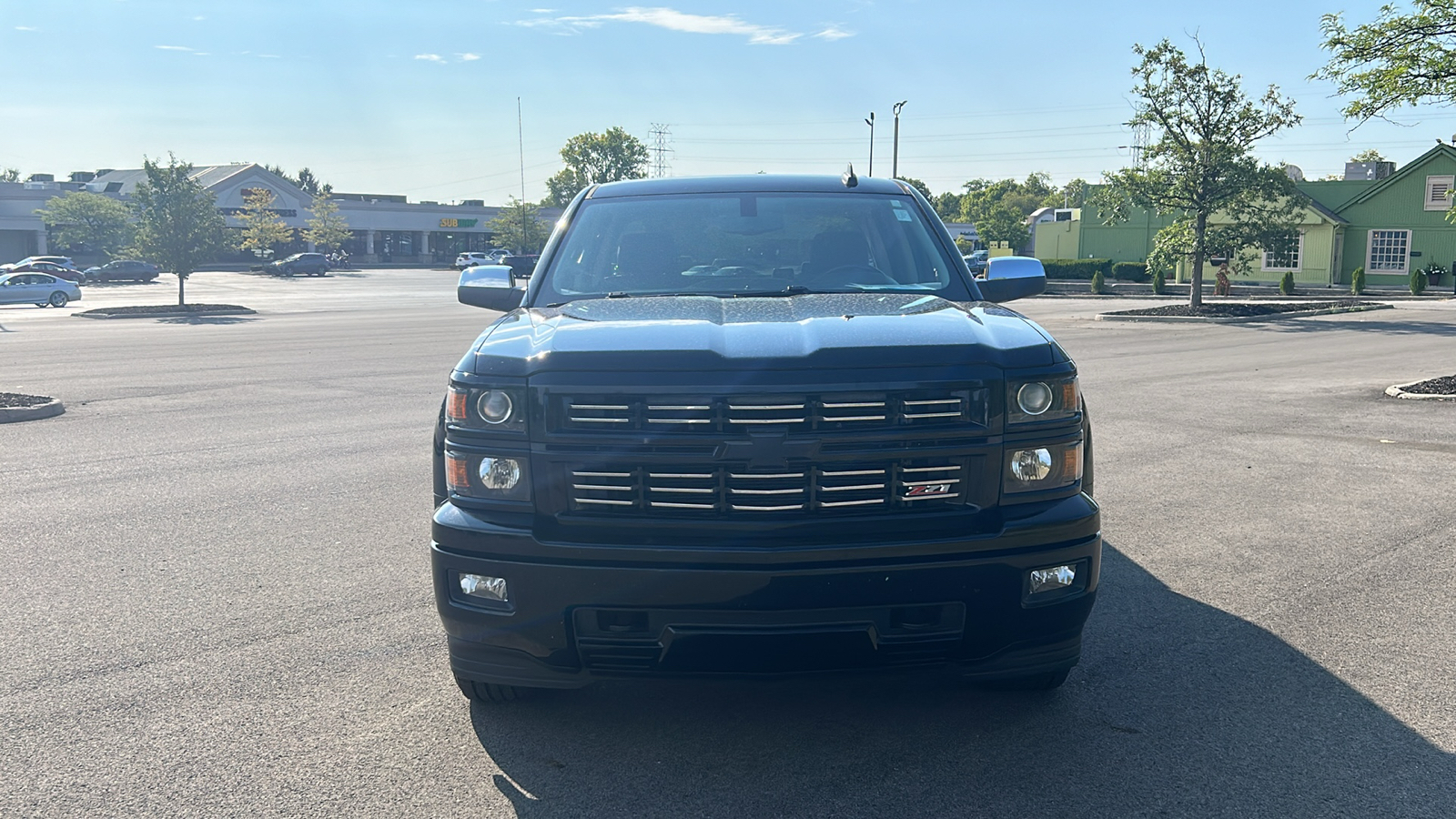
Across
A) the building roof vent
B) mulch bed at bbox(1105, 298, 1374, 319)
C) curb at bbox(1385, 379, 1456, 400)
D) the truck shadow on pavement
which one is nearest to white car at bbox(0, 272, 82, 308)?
mulch bed at bbox(1105, 298, 1374, 319)

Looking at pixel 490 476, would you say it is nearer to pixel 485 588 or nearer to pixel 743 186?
pixel 485 588

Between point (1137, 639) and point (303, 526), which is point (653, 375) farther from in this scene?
point (303, 526)

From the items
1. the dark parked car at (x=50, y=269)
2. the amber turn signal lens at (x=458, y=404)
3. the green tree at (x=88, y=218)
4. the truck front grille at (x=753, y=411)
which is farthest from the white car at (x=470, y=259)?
the truck front grille at (x=753, y=411)

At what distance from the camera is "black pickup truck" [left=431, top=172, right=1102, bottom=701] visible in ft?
10.5

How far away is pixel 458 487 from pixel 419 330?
23.8m

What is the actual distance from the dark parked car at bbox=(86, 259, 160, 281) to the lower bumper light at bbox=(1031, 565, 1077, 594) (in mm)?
71058

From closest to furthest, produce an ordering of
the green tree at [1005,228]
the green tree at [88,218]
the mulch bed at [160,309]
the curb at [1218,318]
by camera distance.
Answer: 1. the curb at [1218,318]
2. the mulch bed at [160,309]
3. the green tree at [88,218]
4. the green tree at [1005,228]

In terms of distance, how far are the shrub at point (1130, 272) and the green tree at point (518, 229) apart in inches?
2218

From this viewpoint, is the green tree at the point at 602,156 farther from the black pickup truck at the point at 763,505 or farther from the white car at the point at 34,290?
the black pickup truck at the point at 763,505

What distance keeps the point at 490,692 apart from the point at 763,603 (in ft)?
3.93

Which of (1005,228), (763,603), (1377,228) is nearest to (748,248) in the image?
(763,603)

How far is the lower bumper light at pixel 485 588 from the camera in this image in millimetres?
3314

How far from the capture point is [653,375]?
323cm

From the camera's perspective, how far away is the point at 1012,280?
17.0 ft
